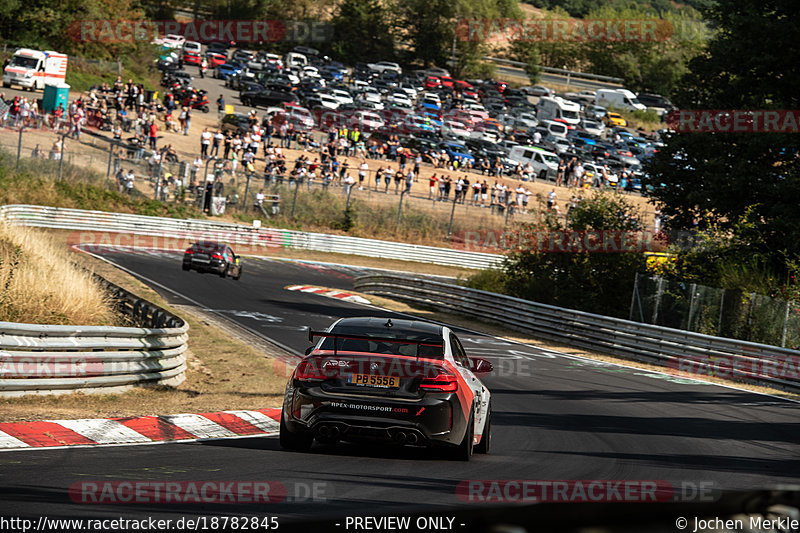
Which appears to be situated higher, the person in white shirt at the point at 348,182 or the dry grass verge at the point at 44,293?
the person in white shirt at the point at 348,182

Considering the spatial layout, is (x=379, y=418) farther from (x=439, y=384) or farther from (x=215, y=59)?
(x=215, y=59)

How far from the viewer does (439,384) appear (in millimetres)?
8727

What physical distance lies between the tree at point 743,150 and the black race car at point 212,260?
1345 centimetres

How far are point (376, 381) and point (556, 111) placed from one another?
71957 millimetres

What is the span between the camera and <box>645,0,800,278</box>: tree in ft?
87.4

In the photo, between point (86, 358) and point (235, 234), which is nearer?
point (86, 358)

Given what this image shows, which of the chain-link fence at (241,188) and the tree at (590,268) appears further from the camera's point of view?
the chain-link fence at (241,188)

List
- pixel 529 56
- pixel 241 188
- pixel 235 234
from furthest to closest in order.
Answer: pixel 529 56 → pixel 241 188 → pixel 235 234

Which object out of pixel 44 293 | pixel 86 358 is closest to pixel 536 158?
pixel 44 293

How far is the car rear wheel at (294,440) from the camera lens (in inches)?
351

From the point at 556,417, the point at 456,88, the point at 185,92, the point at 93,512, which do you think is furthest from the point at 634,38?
the point at 93,512

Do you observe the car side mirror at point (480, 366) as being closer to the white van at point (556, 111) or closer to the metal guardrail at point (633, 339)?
the metal guardrail at point (633, 339)

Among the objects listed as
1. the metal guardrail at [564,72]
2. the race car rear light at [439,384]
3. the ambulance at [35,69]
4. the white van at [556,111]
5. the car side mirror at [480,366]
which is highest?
the metal guardrail at [564,72]
